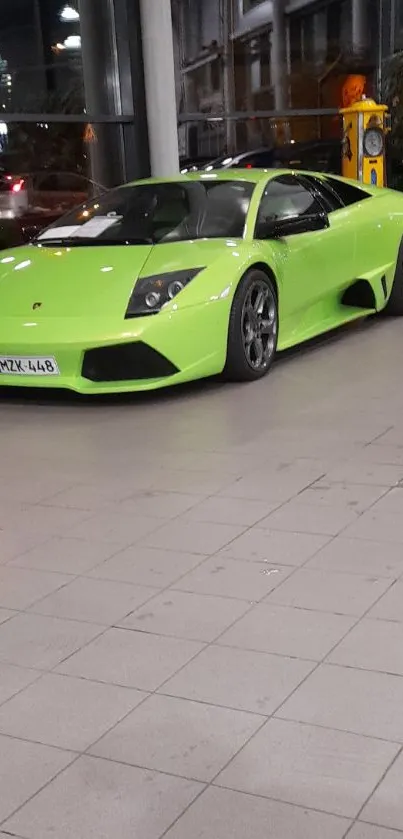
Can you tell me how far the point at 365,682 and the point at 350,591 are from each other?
1.59 ft

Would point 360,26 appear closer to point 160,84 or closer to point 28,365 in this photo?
point 160,84

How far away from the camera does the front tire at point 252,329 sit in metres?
4.93

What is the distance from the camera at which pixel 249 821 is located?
1694mm

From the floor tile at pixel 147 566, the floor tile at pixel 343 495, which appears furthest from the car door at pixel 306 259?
the floor tile at pixel 147 566

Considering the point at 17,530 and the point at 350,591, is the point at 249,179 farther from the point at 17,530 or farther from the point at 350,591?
the point at 350,591

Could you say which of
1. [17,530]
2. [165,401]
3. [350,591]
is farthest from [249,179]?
[350,591]

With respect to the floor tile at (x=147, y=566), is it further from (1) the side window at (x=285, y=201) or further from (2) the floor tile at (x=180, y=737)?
(1) the side window at (x=285, y=201)

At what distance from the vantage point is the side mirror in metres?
5.38

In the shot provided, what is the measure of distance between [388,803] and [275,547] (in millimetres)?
1258

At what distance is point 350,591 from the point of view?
260cm

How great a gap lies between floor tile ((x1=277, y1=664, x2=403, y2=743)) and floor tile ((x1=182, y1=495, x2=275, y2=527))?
40.3 inches

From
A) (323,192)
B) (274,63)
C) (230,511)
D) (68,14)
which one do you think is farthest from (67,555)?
(274,63)

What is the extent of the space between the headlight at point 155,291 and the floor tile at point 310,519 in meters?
1.71

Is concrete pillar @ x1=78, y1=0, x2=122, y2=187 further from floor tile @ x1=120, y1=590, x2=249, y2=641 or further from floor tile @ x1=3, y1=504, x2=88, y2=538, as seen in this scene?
floor tile @ x1=120, y1=590, x2=249, y2=641
